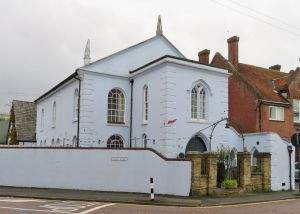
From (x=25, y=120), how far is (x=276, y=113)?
28021 mm

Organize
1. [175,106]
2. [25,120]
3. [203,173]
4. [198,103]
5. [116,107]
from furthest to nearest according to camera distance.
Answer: [25,120]
[116,107]
[198,103]
[175,106]
[203,173]

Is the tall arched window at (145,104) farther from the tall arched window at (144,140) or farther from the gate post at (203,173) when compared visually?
the gate post at (203,173)

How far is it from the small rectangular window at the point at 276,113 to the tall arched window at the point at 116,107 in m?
12.5

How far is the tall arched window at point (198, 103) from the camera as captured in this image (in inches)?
998

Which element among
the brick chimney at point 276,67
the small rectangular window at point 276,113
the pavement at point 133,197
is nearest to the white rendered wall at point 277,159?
the pavement at point 133,197

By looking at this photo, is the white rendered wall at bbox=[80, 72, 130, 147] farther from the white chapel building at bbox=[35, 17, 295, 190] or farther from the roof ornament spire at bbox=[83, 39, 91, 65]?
the roof ornament spire at bbox=[83, 39, 91, 65]

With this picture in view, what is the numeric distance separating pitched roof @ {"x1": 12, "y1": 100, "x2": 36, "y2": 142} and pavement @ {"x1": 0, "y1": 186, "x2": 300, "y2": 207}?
23.9m

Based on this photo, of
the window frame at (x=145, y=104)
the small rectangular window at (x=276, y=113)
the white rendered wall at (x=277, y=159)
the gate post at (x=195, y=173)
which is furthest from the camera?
the small rectangular window at (x=276, y=113)

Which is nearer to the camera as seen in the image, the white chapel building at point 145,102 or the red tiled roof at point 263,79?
the white chapel building at point 145,102

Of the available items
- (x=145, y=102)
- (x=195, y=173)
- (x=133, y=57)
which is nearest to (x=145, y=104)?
(x=145, y=102)

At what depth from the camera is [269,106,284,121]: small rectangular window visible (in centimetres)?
3228

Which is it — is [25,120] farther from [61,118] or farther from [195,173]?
[195,173]

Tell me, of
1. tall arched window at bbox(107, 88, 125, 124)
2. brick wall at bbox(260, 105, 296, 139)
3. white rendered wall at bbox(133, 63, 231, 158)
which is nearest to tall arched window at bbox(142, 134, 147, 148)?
white rendered wall at bbox(133, 63, 231, 158)

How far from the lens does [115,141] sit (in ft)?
89.8
